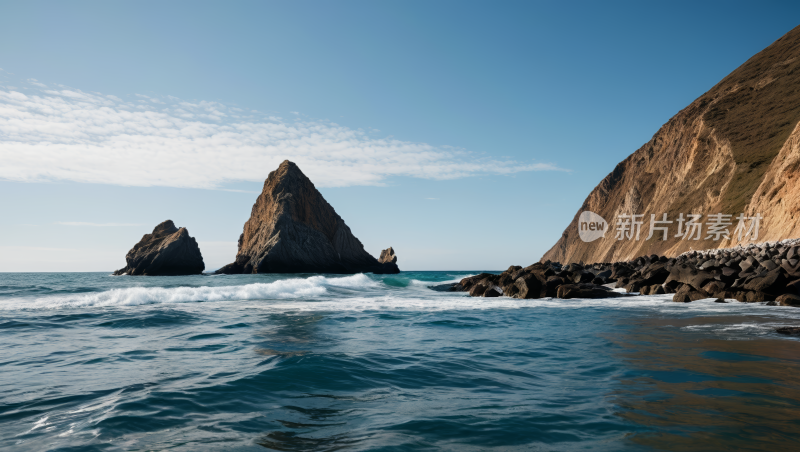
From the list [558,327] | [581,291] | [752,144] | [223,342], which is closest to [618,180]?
[752,144]

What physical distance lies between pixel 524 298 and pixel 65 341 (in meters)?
16.8

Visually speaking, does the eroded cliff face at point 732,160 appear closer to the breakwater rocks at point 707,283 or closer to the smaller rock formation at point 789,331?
the breakwater rocks at point 707,283

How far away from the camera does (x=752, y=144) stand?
41.1 metres

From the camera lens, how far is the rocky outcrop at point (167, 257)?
67.2m

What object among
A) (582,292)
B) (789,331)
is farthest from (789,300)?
(582,292)

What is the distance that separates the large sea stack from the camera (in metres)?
68.3

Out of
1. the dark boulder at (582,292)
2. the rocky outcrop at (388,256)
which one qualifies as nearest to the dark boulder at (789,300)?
the dark boulder at (582,292)

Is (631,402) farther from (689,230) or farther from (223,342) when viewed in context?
(689,230)

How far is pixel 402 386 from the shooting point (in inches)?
212

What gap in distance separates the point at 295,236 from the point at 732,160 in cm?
5812

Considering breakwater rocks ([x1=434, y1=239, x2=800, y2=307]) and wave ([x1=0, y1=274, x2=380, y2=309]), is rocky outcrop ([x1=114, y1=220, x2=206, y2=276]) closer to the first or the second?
wave ([x1=0, y1=274, x2=380, y2=309])

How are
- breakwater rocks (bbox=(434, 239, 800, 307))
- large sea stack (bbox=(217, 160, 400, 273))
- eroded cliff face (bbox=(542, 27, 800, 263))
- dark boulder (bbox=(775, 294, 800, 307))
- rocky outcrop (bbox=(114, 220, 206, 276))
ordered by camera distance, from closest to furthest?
dark boulder (bbox=(775, 294, 800, 307)), breakwater rocks (bbox=(434, 239, 800, 307)), eroded cliff face (bbox=(542, 27, 800, 263)), rocky outcrop (bbox=(114, 220, 206, 276)), large sea stack (bbox=(217, 160, 400, 273))

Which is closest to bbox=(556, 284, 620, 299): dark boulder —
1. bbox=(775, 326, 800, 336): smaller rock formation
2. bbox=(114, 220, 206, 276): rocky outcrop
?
bbox=(775, 326, 800, 336): smaller rock formation

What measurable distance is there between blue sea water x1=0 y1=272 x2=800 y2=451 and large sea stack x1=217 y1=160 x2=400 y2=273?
5826 cm
